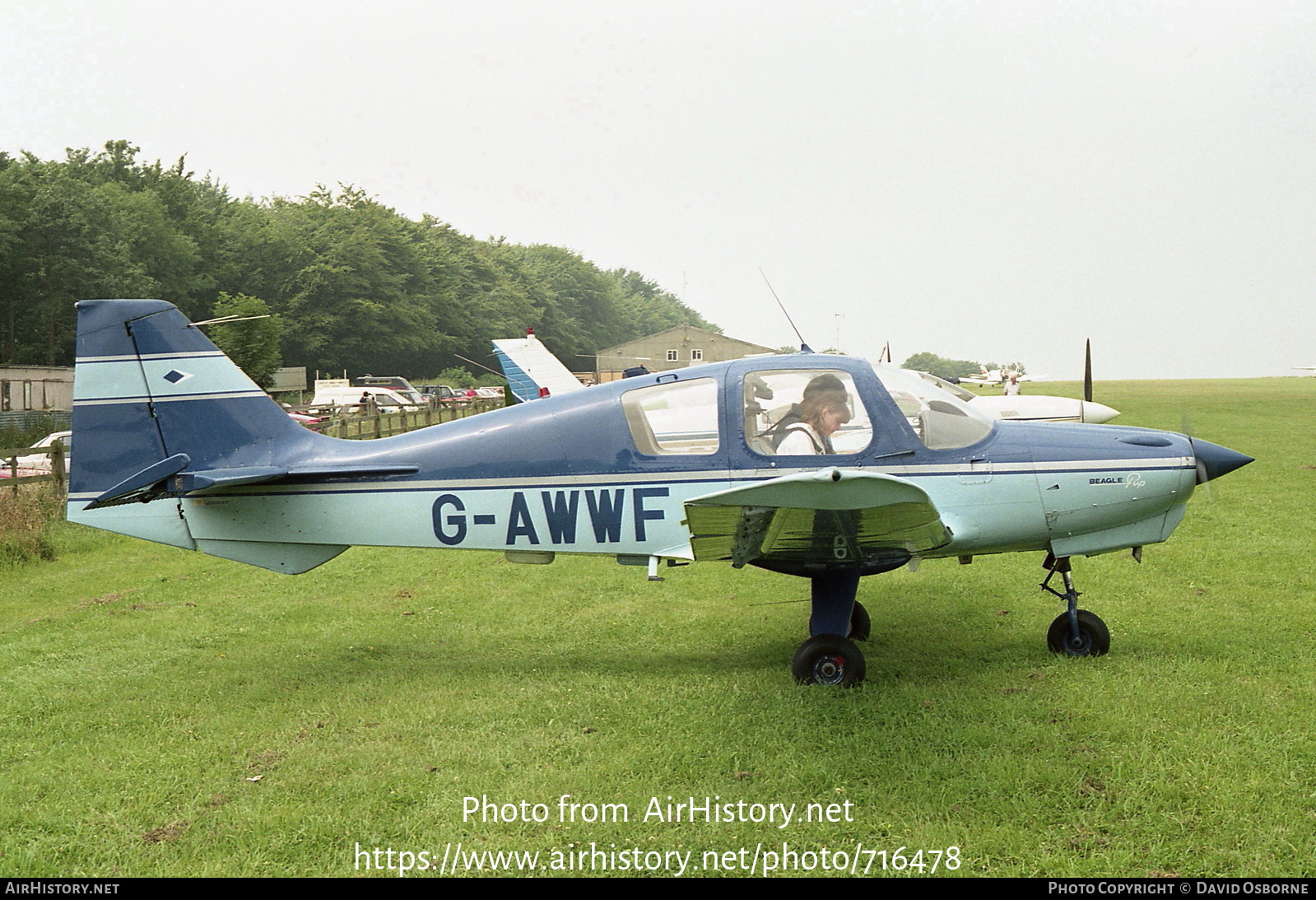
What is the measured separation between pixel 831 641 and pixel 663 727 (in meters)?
1.29

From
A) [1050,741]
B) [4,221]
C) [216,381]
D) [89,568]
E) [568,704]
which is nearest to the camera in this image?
[1050,741]

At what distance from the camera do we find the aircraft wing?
4.40m

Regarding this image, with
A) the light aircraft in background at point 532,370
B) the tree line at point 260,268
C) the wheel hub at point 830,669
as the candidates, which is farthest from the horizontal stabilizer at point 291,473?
the tree line at point 260,268

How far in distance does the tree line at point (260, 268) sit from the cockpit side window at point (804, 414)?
3347cm

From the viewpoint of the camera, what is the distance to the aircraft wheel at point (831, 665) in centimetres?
591

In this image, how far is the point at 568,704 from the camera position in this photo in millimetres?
5758

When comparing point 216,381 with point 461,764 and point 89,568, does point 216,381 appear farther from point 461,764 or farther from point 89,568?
point 89,568

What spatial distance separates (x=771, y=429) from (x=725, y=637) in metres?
2.08

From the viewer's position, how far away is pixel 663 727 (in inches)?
210

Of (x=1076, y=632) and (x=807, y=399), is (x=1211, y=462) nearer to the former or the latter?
(x=1076, y=632)

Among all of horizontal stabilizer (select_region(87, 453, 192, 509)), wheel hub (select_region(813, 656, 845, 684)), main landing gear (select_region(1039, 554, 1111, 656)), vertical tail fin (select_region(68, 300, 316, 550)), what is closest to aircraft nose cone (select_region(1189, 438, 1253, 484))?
main landing gear (select_region(1039, 554, 1111, 656))

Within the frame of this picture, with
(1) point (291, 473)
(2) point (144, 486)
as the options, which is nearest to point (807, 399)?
(1) point (291, 473)

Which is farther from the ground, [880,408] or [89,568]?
[880,408]

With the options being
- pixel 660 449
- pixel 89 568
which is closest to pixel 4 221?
pixel 89 568
